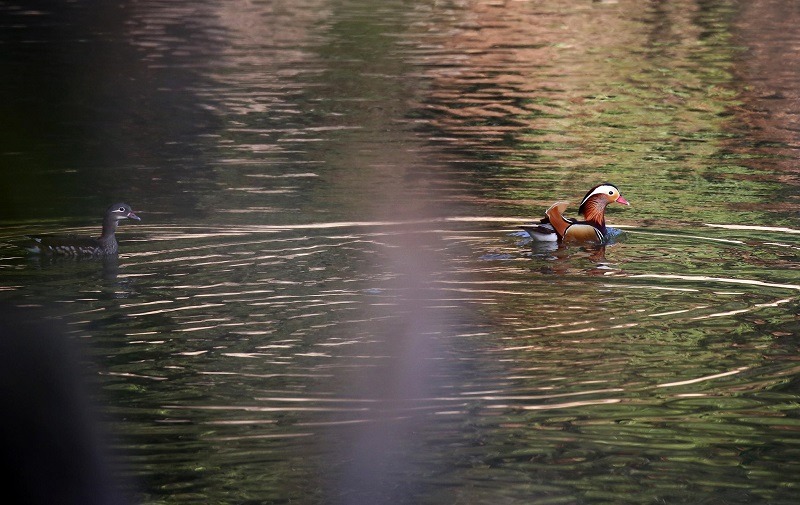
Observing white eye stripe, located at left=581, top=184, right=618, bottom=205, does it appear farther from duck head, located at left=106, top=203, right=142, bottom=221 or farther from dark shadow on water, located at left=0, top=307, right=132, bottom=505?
dark shadow on water, located at left=0, top=307, right=132, bottom=505

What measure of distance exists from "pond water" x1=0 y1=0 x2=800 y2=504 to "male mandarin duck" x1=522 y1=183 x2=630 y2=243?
23 cm

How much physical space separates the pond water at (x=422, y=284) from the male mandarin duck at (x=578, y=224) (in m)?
0.23

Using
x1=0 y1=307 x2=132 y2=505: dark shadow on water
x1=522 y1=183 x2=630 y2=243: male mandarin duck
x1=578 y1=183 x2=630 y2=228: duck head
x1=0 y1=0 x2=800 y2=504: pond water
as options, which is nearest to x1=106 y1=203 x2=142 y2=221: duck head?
x1=0 y1=0 x2=800 y2=504: pond water

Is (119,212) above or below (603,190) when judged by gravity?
above

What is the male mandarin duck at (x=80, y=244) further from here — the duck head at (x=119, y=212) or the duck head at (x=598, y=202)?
the duck head at (x=598, y=202)

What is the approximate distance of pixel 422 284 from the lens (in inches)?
475

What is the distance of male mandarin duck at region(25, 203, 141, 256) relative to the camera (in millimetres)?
13164

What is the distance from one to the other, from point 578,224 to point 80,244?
464 cm

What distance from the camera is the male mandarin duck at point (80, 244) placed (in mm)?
13164

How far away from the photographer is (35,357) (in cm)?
1048

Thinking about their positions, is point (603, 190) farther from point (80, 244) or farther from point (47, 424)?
point (47, 424)

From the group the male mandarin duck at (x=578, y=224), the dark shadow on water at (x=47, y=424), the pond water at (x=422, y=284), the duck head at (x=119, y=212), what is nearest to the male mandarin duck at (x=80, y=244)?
the duck head at (x=119, y=212)

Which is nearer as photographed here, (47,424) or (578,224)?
(47,424)

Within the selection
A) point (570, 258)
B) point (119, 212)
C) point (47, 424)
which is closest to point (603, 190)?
point (570, 258)
